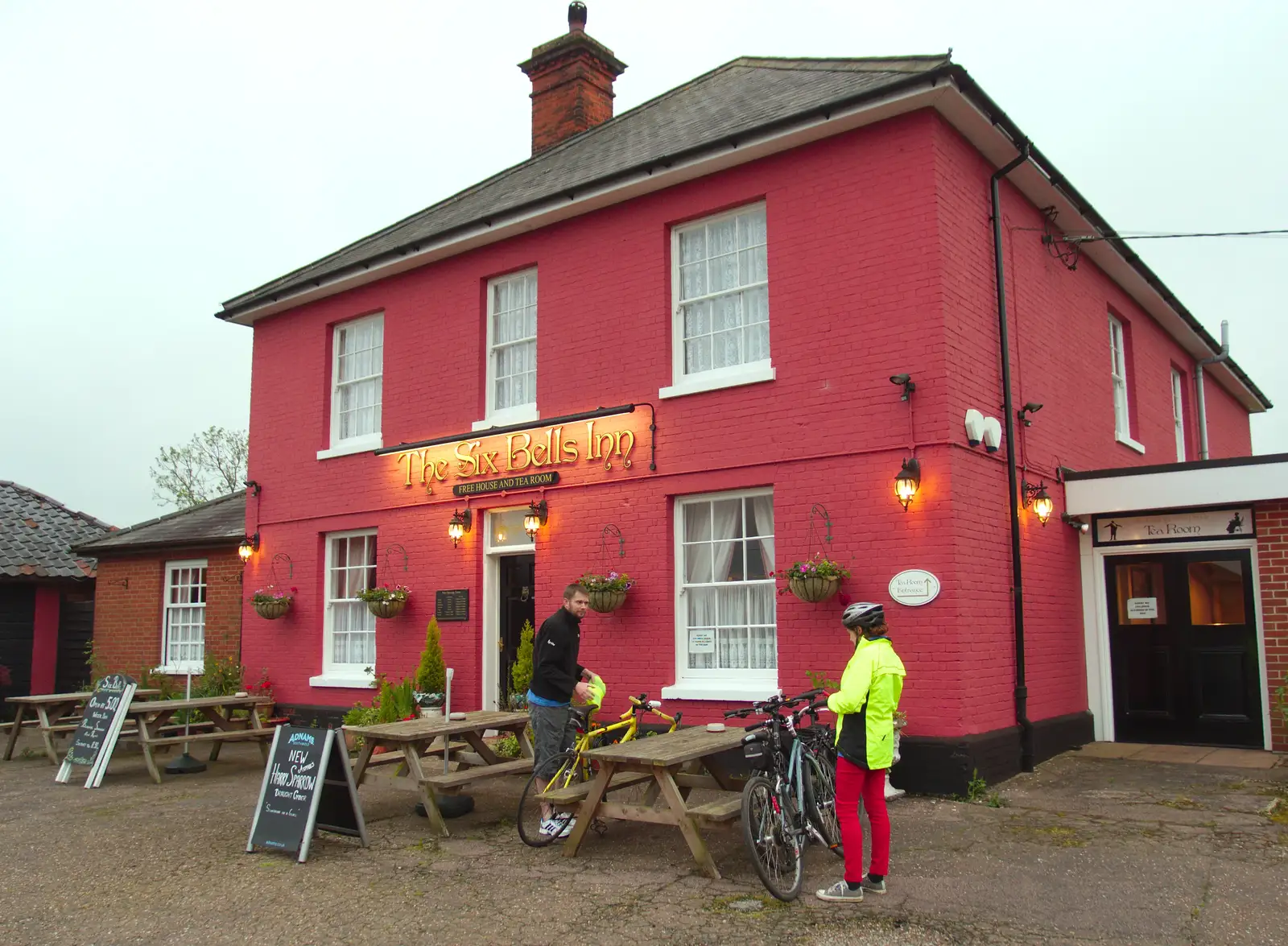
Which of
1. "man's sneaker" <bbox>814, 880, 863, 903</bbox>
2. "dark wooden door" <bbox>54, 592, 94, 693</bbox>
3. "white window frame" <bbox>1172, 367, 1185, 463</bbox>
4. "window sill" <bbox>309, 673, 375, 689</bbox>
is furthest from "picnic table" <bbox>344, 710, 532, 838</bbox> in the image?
"white window frame" <bbox>1172, 367, 1185, 463</bbox>

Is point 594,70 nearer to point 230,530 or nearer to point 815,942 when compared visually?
point 230,530

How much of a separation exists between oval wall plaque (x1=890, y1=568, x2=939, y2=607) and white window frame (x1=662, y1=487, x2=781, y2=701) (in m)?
1.28

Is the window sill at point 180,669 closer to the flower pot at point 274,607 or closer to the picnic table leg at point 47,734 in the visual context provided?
the flower pot at point 274,607

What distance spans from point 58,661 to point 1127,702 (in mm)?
16626

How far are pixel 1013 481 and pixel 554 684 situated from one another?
4.91 m

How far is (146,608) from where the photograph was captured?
664 inches

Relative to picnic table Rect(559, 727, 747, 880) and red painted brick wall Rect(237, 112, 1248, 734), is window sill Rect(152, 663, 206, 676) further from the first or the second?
picnic table Rect(559, 727, 747, 880)

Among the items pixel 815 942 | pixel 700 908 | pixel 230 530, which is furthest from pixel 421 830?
pixel 230 530

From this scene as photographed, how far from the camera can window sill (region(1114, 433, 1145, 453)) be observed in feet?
43.3

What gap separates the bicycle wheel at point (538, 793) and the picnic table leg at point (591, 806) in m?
0.34

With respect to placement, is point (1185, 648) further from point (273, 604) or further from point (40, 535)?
point (40, 535)

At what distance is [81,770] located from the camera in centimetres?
1126

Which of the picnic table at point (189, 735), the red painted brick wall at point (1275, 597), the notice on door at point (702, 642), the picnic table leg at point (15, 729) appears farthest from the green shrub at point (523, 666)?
the red painted brick wall at point (1275, 597)

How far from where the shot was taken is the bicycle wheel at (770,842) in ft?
19.2
